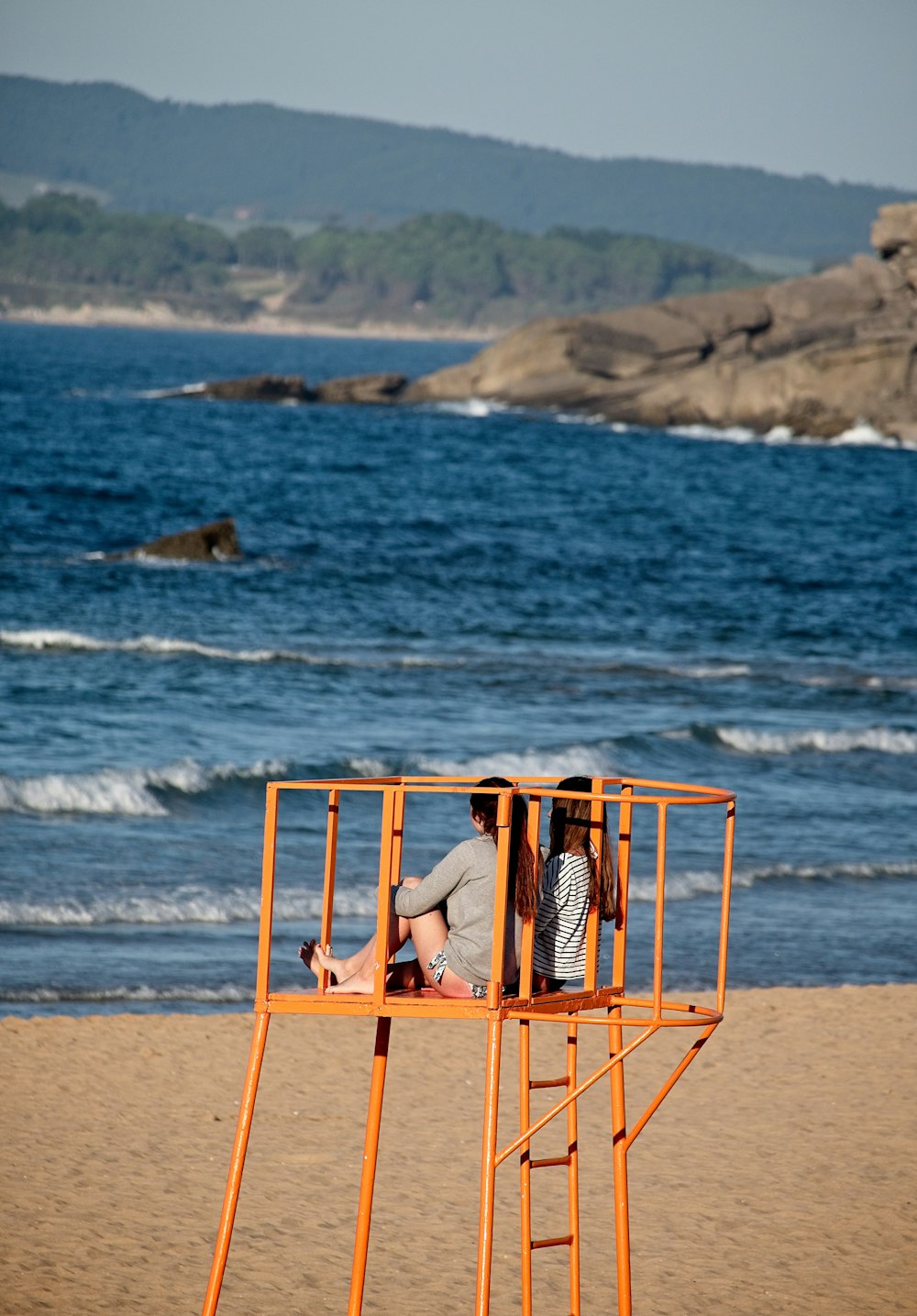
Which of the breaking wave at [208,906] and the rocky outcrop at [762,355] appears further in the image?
the rocky outcrop at [762,355]

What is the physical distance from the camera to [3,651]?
2031cm

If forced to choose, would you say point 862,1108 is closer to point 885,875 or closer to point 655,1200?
point 655,1200

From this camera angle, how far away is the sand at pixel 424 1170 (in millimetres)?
6023

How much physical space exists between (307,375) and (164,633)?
3517 inches

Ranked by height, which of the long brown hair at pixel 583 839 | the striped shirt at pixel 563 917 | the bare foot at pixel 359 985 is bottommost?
the bare foot at pixel 359 985

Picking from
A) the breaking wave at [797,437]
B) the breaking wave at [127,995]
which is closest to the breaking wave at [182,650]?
the breaking wave at [127,995]

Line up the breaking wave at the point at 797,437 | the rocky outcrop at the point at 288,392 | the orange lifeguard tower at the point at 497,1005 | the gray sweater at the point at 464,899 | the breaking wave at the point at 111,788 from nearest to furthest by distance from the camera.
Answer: the orange lifeguard tower at the point at 497,1005
the gray sweater at the point at 464,899
the breaking wave at the point at 111,788
the breaking wave at the point at 797,437
the rocky outcrop at the point at 288,392

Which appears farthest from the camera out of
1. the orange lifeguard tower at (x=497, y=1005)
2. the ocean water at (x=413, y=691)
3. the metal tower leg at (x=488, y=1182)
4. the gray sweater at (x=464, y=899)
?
the ocean water at (x=413, y=691)

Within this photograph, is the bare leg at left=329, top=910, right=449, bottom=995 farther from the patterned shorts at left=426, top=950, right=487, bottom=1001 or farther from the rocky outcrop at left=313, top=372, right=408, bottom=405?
the rocky outcrop at left=313, top=372, right=408, bottom=405

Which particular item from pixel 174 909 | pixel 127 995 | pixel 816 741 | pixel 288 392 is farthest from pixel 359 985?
pixel 288 392

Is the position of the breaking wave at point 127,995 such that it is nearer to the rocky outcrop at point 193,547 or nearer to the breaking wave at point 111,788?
the breaking wave at point 111,788

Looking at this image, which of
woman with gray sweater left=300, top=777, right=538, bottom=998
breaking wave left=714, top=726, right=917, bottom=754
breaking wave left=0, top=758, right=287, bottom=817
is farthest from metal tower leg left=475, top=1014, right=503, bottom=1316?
breaking wave left=714, top=726, right=917, bottom=754

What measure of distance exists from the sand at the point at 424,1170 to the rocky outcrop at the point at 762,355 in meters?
55.6

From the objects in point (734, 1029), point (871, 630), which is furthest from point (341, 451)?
point (734, 1029)
